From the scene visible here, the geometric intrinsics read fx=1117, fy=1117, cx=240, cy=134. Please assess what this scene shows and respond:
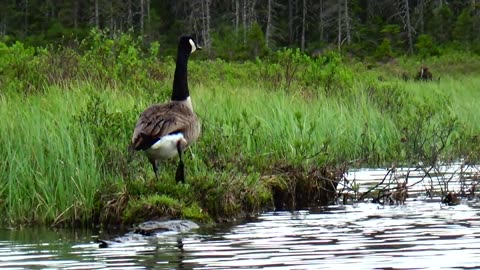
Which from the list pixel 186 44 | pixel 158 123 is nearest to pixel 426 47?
pixel 186 44

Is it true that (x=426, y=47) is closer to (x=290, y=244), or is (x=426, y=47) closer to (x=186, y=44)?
(x=186, y=44)

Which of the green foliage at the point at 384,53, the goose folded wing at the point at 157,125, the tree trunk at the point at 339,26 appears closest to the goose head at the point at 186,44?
the goose folded wing at the point at 157,125

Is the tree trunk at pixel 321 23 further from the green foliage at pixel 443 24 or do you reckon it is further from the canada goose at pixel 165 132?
the canada goose at pixel 165 132

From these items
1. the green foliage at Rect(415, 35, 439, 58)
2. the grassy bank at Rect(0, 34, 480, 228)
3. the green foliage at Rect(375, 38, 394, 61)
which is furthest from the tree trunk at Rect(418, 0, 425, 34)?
the grassy bank at Rect(0, 34, 480, 228)

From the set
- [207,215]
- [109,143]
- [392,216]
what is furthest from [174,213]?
[392,216]

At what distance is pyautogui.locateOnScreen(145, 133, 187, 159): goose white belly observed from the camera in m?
10.7

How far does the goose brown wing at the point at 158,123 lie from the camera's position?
10.6m

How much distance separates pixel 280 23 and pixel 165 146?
65952 mm

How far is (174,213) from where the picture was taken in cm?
1059

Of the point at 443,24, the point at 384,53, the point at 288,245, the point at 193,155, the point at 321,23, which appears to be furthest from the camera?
the point at 321,23

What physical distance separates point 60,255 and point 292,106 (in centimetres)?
752

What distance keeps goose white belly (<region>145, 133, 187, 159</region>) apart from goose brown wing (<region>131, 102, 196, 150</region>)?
48 mm

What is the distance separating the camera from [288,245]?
30.6 ft

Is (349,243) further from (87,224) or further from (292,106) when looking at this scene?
(292,106)
